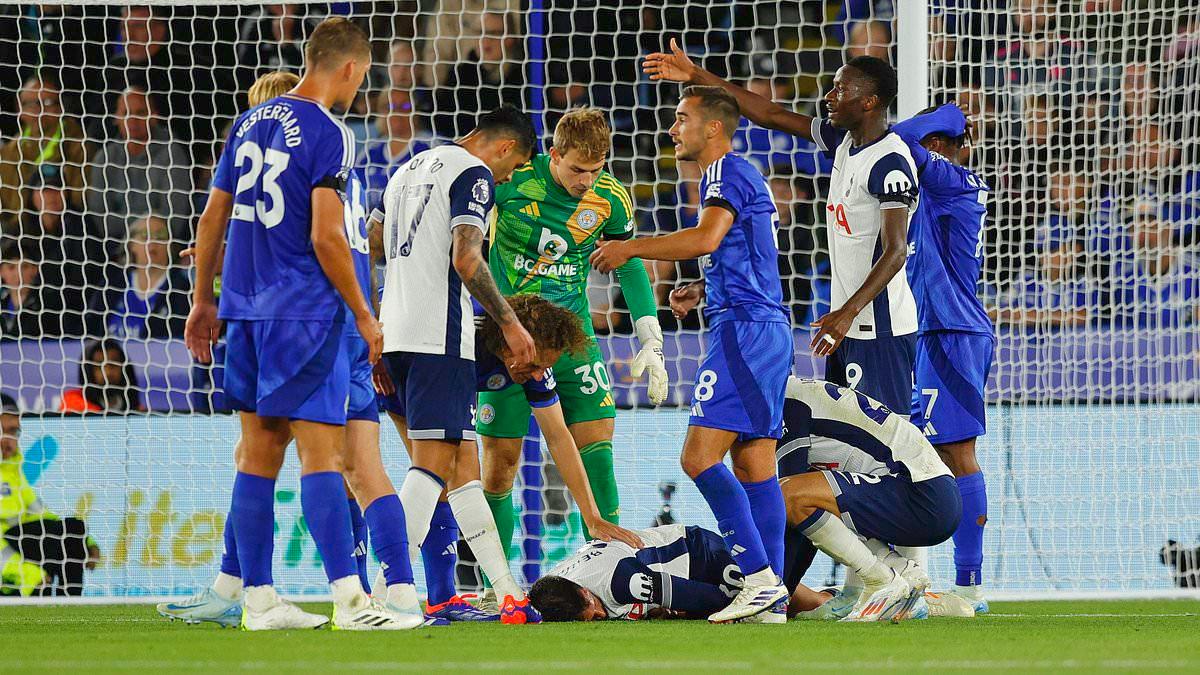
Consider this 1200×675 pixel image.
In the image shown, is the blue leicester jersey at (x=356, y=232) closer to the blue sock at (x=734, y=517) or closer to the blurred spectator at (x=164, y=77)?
the blue sock at (x=734, y=517)

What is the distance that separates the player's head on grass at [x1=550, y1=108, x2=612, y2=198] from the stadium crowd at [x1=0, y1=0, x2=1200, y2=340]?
80.3 inches

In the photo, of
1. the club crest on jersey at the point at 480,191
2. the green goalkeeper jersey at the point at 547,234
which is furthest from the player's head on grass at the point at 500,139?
the green goalkeeper jersey at the point at 547,234

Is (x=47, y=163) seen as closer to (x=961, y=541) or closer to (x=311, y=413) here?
(x=311, y=413)

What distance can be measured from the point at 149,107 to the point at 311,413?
617 cm

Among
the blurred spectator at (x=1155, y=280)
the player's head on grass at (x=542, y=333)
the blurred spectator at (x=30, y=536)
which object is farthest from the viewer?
the blurred spectator at (x=1155, y=280)

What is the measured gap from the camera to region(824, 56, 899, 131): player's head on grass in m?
5.43

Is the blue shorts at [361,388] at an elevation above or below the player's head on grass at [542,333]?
below

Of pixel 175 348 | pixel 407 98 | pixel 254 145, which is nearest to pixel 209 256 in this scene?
pixel 254 145

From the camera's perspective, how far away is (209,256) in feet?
13.9

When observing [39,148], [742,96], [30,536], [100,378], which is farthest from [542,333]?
[39,148]

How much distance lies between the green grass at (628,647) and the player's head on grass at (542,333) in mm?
899

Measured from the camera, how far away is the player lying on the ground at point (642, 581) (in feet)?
16.0

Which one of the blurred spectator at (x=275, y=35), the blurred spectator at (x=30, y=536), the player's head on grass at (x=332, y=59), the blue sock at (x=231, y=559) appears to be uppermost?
the blurred spectator at (x=275, y=35)

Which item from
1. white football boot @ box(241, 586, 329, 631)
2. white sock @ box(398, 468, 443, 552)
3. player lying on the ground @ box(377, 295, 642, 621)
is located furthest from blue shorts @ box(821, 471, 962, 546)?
white football boot @ box(241, 586, 329, 631)
